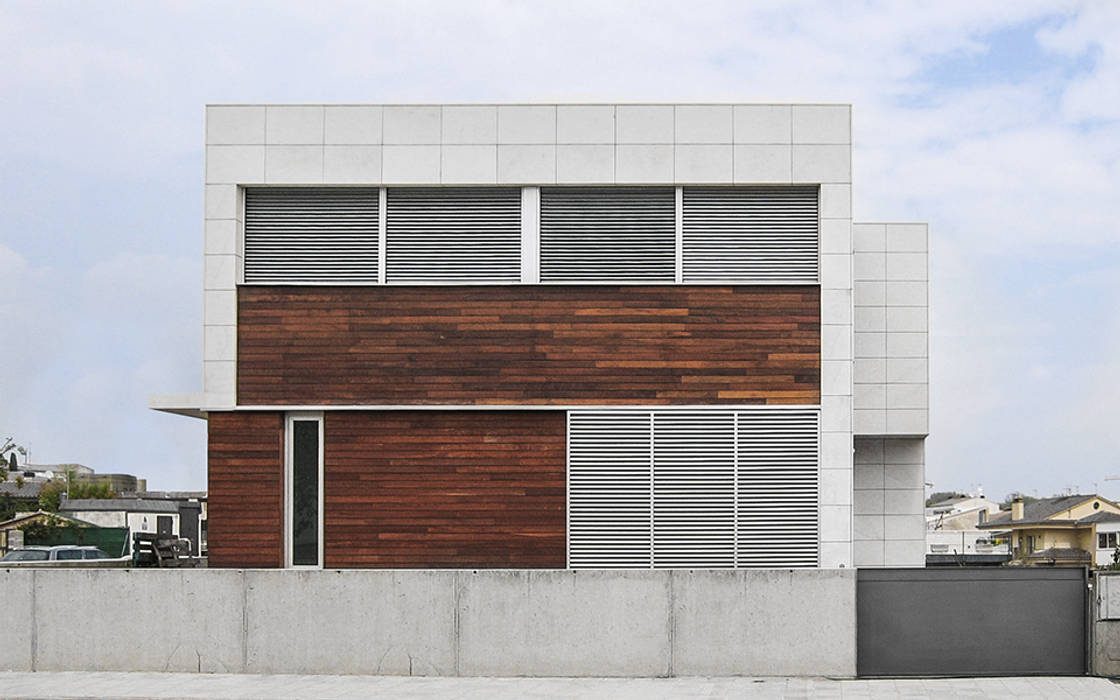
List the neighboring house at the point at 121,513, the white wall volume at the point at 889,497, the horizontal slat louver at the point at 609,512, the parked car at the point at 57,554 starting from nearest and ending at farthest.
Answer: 1. the horizontal slat louver at the point at 609,512
2. the white wall volume at the point at 889,497
3. the parked car at the point at 57,554
4. the neighboring house at the point at 121,513

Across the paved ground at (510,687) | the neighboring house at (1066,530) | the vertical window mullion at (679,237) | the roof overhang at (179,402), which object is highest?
the vertical window mullion at (679,237)

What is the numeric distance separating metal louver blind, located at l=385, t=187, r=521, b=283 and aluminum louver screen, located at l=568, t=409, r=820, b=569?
2.61 m

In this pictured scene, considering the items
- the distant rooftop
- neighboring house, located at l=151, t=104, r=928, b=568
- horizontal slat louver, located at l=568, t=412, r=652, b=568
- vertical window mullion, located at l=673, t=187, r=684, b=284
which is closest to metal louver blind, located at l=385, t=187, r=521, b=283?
neighboring house, located at l=151, t=104, r=928, b=568

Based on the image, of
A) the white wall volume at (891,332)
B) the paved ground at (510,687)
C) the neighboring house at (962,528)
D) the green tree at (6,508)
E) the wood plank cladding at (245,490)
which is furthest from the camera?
the neighboring house at (962,528)

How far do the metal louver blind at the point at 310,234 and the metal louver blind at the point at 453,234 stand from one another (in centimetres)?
36

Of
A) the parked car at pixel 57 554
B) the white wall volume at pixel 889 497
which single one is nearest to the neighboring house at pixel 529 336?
the white wall volume at pixel 889 497

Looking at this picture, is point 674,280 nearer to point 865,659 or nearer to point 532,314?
point 532,314

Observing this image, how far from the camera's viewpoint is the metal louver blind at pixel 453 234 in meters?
19.5

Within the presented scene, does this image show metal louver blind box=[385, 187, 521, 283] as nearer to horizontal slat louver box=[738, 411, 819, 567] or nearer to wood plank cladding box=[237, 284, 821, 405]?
wood plank cladding box=[237, 284, 821, 405]

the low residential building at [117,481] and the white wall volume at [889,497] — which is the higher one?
the white wall volume at [889,497]

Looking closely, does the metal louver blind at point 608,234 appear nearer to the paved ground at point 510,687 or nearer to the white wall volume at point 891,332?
the white wall volume at point 891,332

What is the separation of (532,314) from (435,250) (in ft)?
5.74

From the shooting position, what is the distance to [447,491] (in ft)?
62.8

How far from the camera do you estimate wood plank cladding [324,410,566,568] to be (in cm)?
1908
